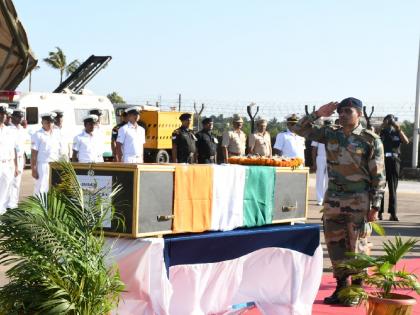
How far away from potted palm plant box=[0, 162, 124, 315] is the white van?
20986 millimetres

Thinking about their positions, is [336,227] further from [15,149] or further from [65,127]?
[65,127]

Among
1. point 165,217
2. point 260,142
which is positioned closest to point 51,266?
point 165,217

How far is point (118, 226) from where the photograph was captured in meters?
5.27

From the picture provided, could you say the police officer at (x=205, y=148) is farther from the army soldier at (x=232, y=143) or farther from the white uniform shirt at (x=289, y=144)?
the white uniform shirt at (x=289, y=144)

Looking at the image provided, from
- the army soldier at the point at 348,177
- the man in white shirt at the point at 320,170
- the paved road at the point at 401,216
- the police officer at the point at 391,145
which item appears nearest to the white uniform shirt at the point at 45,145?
the paved road at the point at 401,216

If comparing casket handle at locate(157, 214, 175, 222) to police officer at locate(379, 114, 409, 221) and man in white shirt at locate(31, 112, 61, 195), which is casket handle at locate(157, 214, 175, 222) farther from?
police officer at locate(379, 114, 409, 221)

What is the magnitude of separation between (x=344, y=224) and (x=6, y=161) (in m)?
7.05

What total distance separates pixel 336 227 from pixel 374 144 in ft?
2.64

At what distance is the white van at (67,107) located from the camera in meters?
26.7

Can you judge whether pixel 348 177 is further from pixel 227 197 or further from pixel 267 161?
pixel 227 197

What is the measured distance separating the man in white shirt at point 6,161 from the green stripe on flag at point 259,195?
7166 mm

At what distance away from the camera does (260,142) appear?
15125 millimetres

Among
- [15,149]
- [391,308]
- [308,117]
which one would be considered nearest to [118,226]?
[391,308]

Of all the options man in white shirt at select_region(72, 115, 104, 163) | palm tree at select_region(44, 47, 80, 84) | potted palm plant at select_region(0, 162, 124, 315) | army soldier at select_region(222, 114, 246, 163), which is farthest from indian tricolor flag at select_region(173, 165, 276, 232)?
palm tree at select_region(44, 47, 80, 84)
